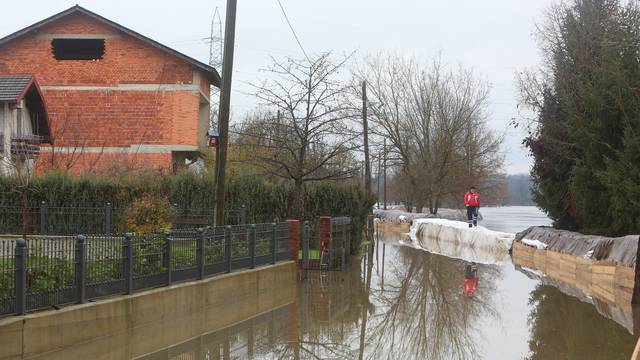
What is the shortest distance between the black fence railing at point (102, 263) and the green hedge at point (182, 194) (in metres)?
10.5

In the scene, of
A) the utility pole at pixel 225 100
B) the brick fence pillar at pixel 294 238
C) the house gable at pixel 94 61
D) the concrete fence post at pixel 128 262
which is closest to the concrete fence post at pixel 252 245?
the utility pole at pixel 225 100

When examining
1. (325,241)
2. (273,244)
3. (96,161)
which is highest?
(96,161)

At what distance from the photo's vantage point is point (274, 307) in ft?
49.5

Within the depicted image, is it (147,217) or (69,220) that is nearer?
(147,217)

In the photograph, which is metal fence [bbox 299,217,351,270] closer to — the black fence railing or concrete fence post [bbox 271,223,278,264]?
concrete fence post [bbox 271,223,278,264]

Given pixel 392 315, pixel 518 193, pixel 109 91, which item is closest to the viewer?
pixel 392 315

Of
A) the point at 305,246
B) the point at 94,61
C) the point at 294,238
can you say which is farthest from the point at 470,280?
the point at 94,61

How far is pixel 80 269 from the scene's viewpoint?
9.17 metres

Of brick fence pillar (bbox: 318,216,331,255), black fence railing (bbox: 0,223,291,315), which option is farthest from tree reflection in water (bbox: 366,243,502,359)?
black fence railing (bbox: 0,223,291,315)

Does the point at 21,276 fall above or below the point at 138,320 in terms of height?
above

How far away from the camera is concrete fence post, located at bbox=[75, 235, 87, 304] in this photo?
359 inches

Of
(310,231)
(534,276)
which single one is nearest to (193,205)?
(310,231)

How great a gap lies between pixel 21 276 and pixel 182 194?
1685 centimetres

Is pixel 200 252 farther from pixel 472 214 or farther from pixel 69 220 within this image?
pixel 472 214
